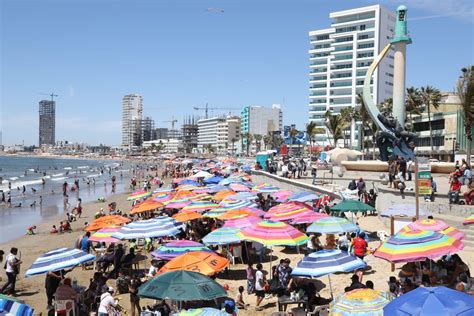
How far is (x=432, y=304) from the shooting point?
559 centimetres

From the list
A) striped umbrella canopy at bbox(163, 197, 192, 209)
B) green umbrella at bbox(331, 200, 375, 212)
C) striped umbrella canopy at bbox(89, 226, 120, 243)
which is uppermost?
green umbrella at bbox(331, 200, 375, 212)

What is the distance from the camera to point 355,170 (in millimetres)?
30844

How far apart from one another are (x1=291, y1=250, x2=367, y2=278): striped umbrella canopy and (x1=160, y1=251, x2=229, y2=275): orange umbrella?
1920 millimetres

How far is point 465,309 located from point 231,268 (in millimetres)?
9692

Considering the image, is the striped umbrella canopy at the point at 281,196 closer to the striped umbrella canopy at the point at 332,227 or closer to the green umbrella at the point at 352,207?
the green umbrella at the point at 352,207

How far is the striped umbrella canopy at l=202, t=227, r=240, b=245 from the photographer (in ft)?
41.6

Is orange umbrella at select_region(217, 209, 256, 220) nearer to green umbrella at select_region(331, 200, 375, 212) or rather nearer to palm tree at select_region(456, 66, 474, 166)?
green umbrella at select_region(331, 200, 375, 212)

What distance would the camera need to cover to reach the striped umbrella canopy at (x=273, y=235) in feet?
37.4

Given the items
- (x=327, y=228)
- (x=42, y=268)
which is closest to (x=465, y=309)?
(x=327, y=228)

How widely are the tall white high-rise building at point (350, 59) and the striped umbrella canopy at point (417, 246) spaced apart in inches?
3758

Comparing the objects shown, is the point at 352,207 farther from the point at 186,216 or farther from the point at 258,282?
the point at 258,282

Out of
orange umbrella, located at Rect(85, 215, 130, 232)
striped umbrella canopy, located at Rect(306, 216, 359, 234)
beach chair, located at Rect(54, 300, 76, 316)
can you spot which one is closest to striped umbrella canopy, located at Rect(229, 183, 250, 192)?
orange umbrella, located at Rect(85, 215, 130, 232)

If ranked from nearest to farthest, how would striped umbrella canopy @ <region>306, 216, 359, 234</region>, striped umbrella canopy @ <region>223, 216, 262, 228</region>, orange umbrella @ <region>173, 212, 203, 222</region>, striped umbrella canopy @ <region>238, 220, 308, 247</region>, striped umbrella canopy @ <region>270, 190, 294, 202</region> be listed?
striped umbrella canopy @ <region>238, 220, 308, 247</region> < striped umbrella canopy @ <region>306, 216, 359, 234</region> < striped umbrella canopy @ <region>223, 216, 262, 228</region> < orange umbrella @ <region>173, 212, 203, 222</region> < striped umbrella canopy @ <region>270, 190, 294, 202</region>

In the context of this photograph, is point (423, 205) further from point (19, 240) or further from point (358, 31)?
point (358, 31)
